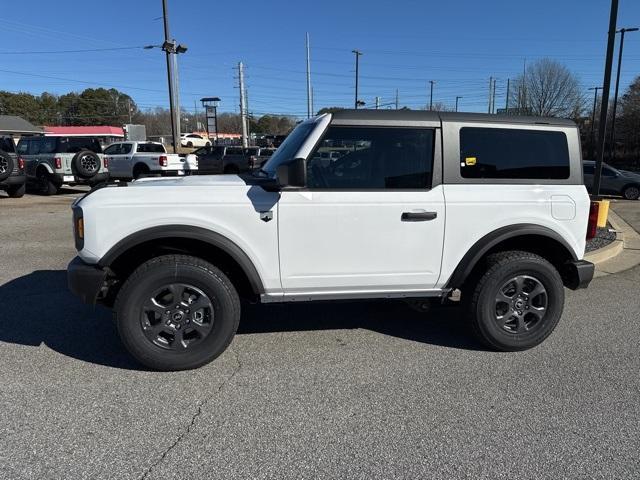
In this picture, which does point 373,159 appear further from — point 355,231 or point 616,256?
point 616,256

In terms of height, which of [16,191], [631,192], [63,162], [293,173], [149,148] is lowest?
[631,192]

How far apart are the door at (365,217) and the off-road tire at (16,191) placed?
47.0 ft

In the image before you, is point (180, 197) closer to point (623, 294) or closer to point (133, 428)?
point (133, 428)

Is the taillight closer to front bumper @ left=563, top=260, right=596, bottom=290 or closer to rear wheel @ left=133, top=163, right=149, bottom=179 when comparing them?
front bumper @ left=563, top=260, right=596, bottom=290

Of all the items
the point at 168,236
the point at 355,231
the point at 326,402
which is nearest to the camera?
the point at 326,402

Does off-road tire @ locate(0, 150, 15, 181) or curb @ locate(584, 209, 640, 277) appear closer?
curb @ locate(584, 209, 640, 277)

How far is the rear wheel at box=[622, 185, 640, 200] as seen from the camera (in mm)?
18656

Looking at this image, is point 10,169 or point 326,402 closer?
point 326,402

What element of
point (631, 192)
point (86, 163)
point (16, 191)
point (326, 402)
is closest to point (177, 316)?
point (326, 402)

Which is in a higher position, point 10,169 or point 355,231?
point 355,231

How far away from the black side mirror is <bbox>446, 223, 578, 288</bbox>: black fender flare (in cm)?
144

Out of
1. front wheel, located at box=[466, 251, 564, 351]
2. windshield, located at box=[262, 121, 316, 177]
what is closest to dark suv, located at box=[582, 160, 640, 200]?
front wheel, located at box=[466, 251, 564, 351]

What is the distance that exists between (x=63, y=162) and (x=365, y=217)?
1498 cm

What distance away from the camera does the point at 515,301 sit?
13.3ft
